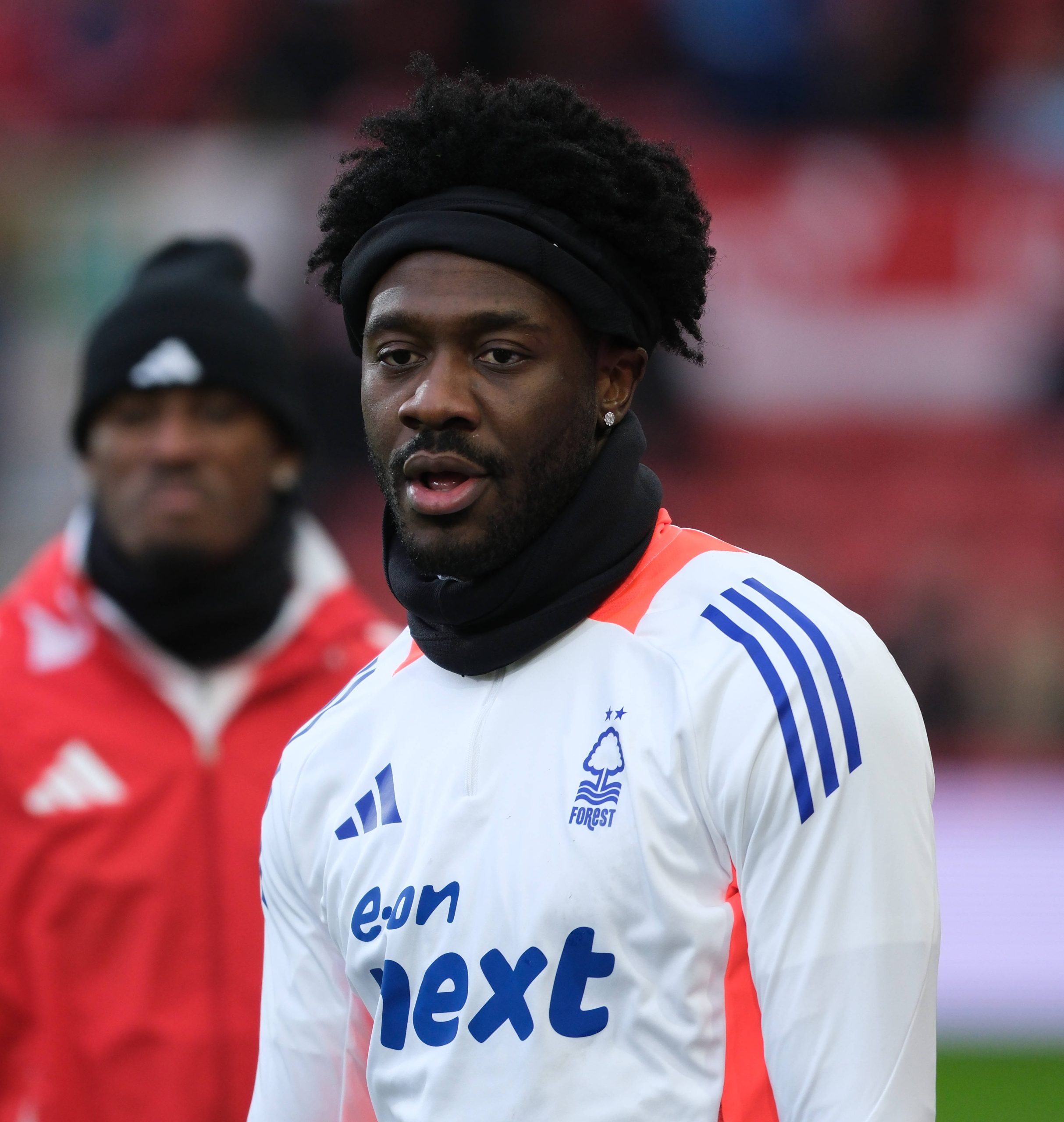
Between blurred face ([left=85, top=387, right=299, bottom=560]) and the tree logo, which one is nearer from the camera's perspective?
the tree logo

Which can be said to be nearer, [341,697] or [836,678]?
[836,678]

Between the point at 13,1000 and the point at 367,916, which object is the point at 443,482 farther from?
the point at 13,1000

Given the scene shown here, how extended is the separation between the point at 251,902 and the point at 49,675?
633 millimetres

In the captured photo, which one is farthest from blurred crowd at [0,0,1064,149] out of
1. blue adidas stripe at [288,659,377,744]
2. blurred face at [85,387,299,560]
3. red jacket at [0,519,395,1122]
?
blue adidas stripe at [288,659,377,744]

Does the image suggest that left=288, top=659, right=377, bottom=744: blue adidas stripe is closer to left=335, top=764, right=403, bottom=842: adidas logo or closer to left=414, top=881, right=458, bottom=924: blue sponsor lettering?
left=335, top=764, right=403, bottom=842: adidas logo

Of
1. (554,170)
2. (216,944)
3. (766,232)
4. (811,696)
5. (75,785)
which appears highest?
(766,232)

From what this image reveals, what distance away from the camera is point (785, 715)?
6.61ft

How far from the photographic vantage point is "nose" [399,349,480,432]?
2219 millimetres

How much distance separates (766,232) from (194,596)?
893 centimetres

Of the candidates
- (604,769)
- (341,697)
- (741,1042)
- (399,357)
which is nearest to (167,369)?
(341,697)

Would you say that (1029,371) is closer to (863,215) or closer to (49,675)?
(863,215)

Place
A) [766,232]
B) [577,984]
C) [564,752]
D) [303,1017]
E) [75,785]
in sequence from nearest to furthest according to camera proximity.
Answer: [577,984], [564,752], [303,1017], [75,785], [766,232]

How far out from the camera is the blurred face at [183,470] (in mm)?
3729

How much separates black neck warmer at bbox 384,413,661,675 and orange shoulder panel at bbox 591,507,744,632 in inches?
0.5
